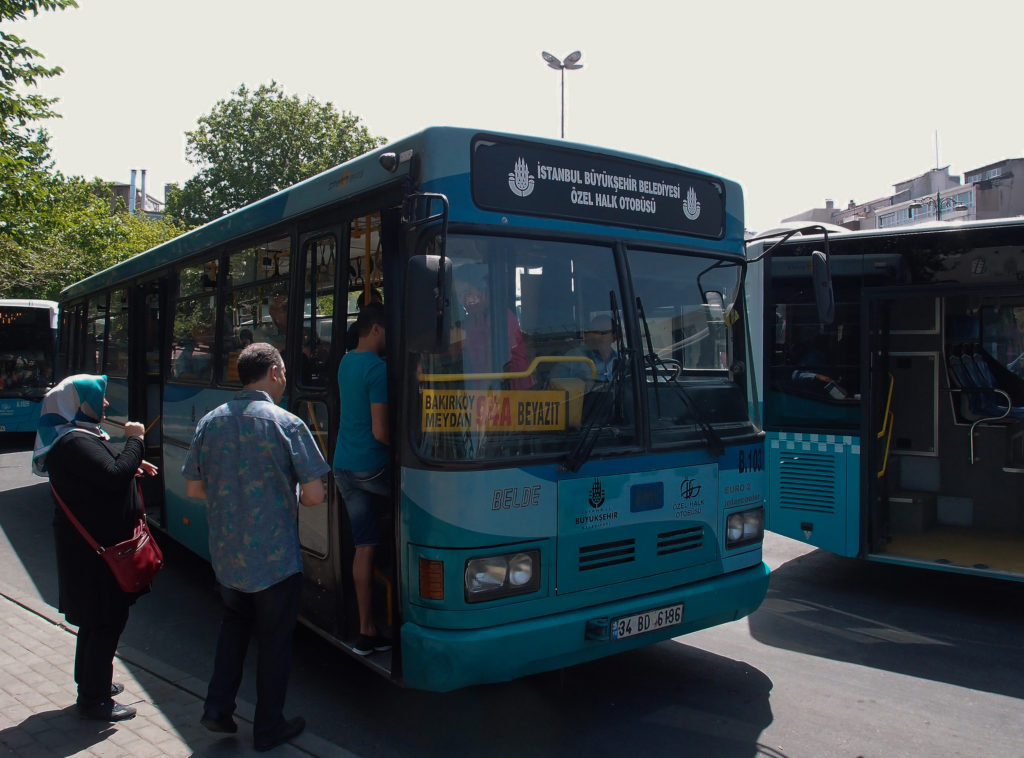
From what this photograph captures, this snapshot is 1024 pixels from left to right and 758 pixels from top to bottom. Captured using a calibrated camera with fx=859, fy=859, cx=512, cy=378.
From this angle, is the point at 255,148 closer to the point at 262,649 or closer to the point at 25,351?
the point at 25,351

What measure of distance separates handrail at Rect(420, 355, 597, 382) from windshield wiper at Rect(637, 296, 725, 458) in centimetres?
37

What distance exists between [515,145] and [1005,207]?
4215 cm

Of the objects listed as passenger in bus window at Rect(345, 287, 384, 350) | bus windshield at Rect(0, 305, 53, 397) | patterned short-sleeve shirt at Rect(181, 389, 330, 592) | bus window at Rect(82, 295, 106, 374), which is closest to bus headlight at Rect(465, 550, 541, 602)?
patterned short-sleeve shirt at Rect(181, 389, 330, 592)

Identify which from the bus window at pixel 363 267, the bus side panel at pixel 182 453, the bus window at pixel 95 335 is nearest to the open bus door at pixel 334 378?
the bus window at pixel 363 267

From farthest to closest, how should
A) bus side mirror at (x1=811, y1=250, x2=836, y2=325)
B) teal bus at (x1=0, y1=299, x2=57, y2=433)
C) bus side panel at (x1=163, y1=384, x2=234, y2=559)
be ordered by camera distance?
1. teal bus at (x1=0, y1=299, x2=57, y2=433)
2. bus side panel at (x1=163, y1=384, x2=234, y2=559)
3. bus side mirror at (x1=811, y1=250, x2=836, y2=325)

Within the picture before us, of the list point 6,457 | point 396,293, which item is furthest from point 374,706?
point 6,457

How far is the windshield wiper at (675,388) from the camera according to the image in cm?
451

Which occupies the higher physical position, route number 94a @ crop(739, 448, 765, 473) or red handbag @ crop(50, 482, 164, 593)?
route number 94a @ crop(739, 448, 765, 473)

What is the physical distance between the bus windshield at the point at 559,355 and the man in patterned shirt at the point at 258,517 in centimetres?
63

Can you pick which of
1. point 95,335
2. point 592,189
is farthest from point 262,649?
point 95,335

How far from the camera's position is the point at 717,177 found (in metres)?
5.14

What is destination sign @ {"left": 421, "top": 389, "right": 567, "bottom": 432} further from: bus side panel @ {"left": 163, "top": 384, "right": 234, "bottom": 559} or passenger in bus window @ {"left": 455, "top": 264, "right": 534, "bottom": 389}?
bus side panel @ {"left": 163, "top": 384, "right": 234, "bottom": 559}

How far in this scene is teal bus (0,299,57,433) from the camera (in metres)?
18.0

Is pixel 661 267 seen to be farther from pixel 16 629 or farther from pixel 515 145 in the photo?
pixel 16 629
